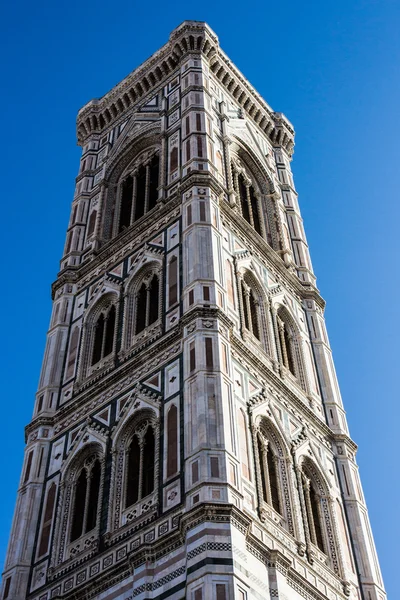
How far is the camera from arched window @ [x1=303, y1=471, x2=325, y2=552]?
17188 mm

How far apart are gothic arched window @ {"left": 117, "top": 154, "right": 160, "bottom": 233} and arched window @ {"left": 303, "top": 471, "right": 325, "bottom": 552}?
8.73 meters

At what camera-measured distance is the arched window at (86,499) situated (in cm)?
1672

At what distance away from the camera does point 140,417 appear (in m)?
17.6

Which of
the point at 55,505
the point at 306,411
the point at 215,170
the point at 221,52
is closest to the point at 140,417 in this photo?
the point at 55,505

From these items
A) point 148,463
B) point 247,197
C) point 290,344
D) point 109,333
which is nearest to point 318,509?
point 148,463

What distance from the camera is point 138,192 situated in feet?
84.4

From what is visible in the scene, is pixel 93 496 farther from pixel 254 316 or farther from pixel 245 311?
pixel 254 316

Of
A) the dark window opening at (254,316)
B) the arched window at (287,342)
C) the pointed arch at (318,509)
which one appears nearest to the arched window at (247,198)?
the arched window at (287,342)

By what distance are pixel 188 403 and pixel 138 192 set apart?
416 inches

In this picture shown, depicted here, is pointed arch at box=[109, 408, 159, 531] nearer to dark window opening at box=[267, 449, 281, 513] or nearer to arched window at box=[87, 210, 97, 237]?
dark window opening at box=[267, 449, 281, 513]

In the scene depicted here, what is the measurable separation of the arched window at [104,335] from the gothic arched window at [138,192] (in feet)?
11.4

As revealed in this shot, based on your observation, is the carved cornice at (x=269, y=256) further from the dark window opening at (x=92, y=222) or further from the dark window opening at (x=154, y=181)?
the dark window opening at (x=92, y=222)

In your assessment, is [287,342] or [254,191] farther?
[254,191]

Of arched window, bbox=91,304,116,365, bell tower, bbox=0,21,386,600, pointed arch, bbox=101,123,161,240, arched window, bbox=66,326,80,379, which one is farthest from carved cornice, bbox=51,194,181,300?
arched window, bbox=66,326,80,379
